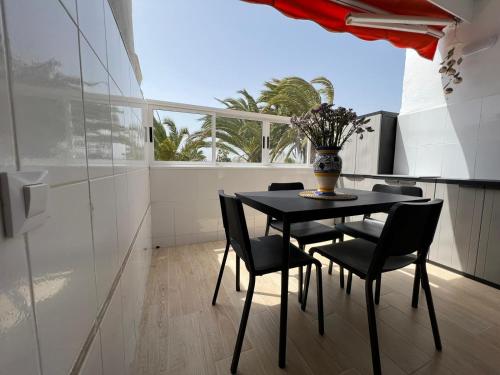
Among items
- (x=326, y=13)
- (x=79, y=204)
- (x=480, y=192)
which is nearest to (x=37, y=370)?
(x=79, y=204)

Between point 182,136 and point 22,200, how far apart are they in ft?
9.46

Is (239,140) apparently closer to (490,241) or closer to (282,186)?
(282,186)

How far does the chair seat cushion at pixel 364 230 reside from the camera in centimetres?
172

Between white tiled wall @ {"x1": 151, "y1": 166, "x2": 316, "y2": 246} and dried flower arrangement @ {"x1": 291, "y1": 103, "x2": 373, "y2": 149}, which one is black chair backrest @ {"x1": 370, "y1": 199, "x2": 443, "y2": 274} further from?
white tiled wall @ {"x1": 151, "y1": 166, "x2": 316, "y2": 246}

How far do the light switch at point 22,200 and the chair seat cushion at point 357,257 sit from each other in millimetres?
1312

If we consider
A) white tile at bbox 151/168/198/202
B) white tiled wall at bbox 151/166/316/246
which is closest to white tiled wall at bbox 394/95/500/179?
white tiled wall at bbox 151/166/316/246

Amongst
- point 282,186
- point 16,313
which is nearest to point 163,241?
point 282,186

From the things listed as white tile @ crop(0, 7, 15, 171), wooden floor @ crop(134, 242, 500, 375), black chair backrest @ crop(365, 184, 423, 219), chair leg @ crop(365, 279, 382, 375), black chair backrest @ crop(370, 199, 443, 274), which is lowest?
wooden floor @ crop(134, 242, 500, 375)

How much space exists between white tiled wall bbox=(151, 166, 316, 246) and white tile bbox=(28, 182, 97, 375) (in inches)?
87.5

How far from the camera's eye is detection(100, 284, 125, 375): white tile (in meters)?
0.64

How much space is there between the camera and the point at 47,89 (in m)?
0.38

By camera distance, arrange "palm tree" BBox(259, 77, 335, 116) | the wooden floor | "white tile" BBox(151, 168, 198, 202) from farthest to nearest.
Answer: "palm tree" BBox(259, 77, 335, 116), "white tile" BBox(151, 168, 198, 202), the wooden floor

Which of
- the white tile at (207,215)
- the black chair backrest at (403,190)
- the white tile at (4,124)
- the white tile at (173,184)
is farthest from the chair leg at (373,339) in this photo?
the white tile at (173,184)

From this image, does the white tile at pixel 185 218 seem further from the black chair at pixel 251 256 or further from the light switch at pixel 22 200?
the light switch at pixel 22 200
